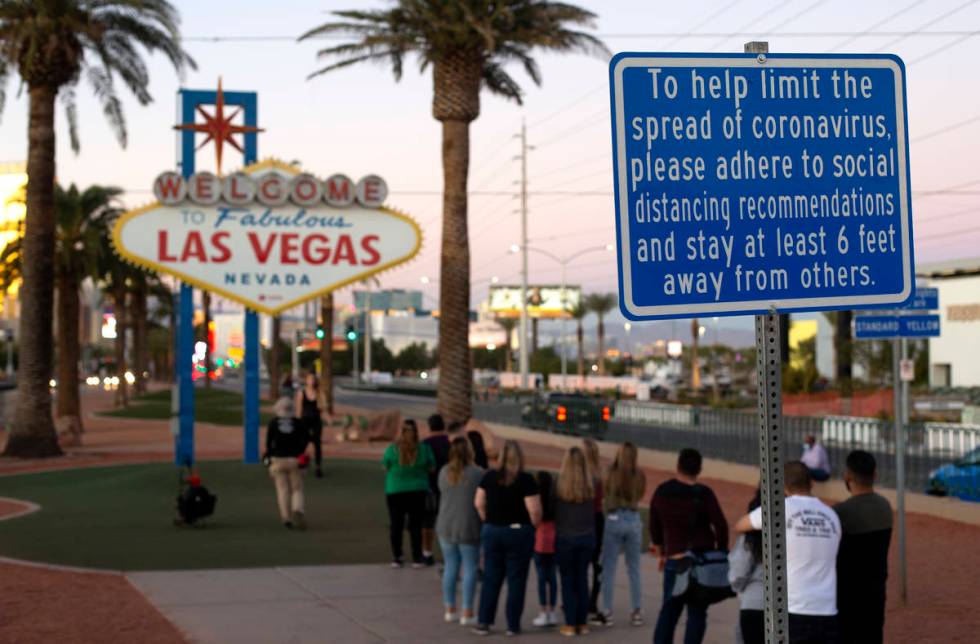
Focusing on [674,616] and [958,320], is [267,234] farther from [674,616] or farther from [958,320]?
[958,320]

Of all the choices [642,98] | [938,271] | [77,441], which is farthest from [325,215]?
[938,271]

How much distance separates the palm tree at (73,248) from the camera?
44.4m

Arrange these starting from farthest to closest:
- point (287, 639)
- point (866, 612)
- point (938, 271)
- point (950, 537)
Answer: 1. point (938, 271)
2. point (950, 537)
3. point (287, 639)
4. point (866, 612)

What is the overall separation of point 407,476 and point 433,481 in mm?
569

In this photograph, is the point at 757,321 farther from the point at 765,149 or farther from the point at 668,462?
the point at 668,462

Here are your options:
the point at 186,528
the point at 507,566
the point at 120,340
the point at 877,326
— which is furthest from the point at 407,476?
the point at 120,340

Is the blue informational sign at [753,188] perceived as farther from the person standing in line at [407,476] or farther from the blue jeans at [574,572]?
the person standing in line at [407,476]

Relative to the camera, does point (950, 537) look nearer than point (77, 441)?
Yes

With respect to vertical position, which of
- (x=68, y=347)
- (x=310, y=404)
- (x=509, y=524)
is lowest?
(x=509, y=524)

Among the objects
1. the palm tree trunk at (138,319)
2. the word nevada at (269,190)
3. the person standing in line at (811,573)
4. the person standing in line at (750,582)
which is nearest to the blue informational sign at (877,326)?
the person standing in line at (750,582)

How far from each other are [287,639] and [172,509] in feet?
31.1

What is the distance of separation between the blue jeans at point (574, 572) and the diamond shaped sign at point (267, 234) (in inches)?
634

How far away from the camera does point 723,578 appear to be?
9.12m

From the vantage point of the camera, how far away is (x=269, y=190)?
1032 inches
